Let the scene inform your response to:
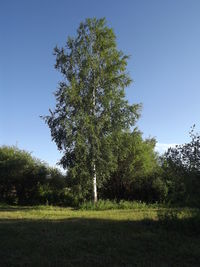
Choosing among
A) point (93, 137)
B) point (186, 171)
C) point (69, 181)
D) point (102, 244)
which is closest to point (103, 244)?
point (102, 244)

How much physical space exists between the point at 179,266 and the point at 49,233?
4780 mm

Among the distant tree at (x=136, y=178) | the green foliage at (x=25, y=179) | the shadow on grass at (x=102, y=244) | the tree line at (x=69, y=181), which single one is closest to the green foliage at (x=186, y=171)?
the shadow on grass at (x=102, y=244)

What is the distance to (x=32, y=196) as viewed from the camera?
1050 inches

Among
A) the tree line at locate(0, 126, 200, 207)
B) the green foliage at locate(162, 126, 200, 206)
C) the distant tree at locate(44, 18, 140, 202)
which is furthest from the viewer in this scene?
the tree line at locate(0, 126, 200, 207)

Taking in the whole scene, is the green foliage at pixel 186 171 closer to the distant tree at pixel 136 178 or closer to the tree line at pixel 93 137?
the tree line at pixel 93 137

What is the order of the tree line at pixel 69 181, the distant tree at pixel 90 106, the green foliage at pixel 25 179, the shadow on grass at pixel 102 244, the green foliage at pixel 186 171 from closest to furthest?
the shadow on grass at pixel 102 244 < the green foliage at pixel 186 171 < the distant tree at pixel 90 106 < the tree line at pixel 69 181 < the green foliage at pixel 25 179

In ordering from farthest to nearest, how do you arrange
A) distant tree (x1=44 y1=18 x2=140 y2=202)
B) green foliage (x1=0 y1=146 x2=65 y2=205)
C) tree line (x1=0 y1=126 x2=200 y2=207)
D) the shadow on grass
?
green foliage (x1=0 y1=146 x2=65 y2=205) < tree line (x1=0 y1=126 x2=200 y2=207) < distant tree (x1=44 y1=18 x2=140 y2=202) < the shadow on grass

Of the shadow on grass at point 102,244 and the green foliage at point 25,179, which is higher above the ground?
the green foliage at point 25,179

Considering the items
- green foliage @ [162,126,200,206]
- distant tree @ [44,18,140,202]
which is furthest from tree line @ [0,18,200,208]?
green foliage @ [162,126,200,206]

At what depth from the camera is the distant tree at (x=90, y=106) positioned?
20.7 metres

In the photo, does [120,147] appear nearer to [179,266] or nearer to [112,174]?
[112,174]

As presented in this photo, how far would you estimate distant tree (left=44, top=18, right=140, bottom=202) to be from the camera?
20.7 m

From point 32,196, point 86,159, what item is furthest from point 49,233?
point 32,196

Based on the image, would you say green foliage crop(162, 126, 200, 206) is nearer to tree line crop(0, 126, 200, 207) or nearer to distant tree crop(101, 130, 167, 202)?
tree line crop(0, 126, 200, 207)
